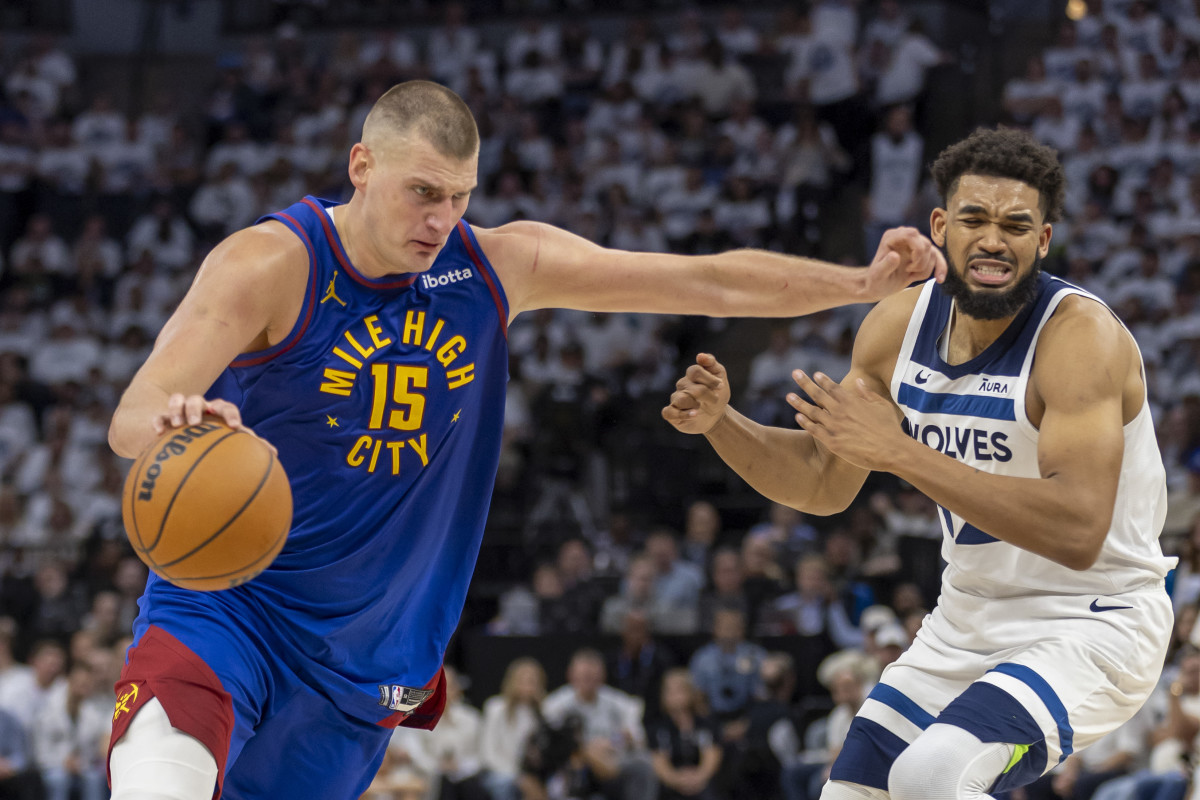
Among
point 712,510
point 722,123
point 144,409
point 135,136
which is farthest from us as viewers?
point 135,136

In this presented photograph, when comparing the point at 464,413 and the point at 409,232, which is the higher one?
the point at 409,232

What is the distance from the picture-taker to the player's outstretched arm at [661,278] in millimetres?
4293

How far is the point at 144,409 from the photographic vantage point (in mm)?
3545

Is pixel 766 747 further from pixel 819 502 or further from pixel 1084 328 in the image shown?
pixel 1084 328

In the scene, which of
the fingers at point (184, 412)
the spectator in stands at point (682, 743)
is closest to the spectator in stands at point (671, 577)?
the spectator in stands at point (682, 743)

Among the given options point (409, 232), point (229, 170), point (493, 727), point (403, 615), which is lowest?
point (493, 727)

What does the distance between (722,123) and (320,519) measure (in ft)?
43.1

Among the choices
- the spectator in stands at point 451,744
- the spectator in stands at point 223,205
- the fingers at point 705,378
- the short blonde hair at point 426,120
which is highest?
the spectator in stands at point 223,205

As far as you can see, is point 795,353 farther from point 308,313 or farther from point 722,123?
point 308,313

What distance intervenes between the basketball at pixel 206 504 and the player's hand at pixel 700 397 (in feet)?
5.41

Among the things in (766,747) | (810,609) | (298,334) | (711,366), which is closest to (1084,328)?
(711,366)

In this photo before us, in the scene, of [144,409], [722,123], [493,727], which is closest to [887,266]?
[144,409]

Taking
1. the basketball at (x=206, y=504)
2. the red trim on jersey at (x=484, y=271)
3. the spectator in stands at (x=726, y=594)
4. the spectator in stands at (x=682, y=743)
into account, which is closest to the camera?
the basketball at (x=206, y=504)

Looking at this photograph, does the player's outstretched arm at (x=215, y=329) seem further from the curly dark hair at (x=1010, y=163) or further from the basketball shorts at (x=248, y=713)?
the curly dark hair at (x=1010, y=163)
